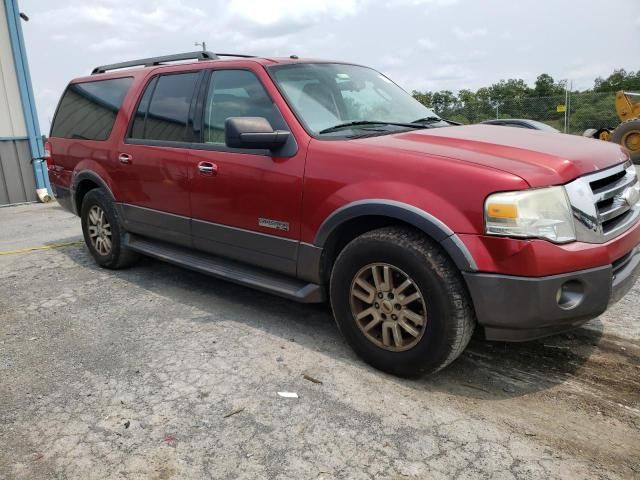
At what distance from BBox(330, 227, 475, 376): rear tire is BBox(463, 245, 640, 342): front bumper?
Answer: 13 cm

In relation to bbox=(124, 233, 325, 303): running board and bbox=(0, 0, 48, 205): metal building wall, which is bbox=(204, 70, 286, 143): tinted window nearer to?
bbox=(124, 233, 325, 303): running board

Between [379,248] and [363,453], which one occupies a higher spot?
[379,248]

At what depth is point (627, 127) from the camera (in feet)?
47.9

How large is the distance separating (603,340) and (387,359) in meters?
1.53

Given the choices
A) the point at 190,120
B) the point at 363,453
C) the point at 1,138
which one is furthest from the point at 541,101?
the point at 363,453

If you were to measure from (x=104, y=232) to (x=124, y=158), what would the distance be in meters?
0.93

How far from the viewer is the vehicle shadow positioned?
3.05 m

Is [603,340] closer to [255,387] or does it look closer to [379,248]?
[379,248]

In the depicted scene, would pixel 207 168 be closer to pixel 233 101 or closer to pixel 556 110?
pixel 233 101

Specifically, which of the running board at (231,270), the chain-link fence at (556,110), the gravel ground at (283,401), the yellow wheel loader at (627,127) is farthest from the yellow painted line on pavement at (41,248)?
the chain-link fence at (556,110)

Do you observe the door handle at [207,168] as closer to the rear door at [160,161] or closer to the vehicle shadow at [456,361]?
the rear door at [160,161]

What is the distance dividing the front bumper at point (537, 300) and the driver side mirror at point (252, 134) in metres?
1.47

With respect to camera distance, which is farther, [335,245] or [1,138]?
[1,138]

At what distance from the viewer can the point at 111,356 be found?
349cm
